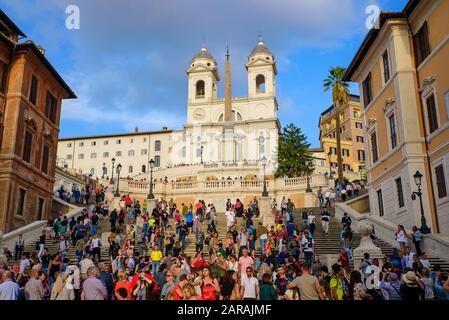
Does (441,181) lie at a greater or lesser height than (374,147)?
lesser

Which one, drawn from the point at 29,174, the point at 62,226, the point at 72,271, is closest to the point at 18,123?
the point at 29,174

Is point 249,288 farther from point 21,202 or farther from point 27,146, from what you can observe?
point 27,146

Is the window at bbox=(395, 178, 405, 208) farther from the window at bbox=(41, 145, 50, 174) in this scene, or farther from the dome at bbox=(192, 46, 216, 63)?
the dome at bbox=(192, 46, 216, 63)

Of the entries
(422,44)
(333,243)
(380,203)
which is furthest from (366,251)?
(422,44)

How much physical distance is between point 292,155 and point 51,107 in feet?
113

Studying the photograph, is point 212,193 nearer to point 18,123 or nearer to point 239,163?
point 18,123

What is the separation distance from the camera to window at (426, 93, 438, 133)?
71.0 feet

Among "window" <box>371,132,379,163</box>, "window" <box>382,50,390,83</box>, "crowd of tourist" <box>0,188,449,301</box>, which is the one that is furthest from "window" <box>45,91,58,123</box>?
"window" <box>382,50,390,83</box>

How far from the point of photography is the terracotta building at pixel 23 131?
25453 millimetres

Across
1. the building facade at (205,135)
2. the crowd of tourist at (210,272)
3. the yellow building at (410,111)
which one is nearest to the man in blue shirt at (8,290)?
the crowd of tourist at (210,272)

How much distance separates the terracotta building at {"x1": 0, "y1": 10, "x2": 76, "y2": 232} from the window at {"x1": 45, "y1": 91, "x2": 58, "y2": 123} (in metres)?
0.07

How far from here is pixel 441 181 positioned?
2091 centimetres

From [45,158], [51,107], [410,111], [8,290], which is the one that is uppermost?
[51,107]

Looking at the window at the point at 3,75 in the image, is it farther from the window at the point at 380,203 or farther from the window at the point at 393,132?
the window at the point at 380,203
